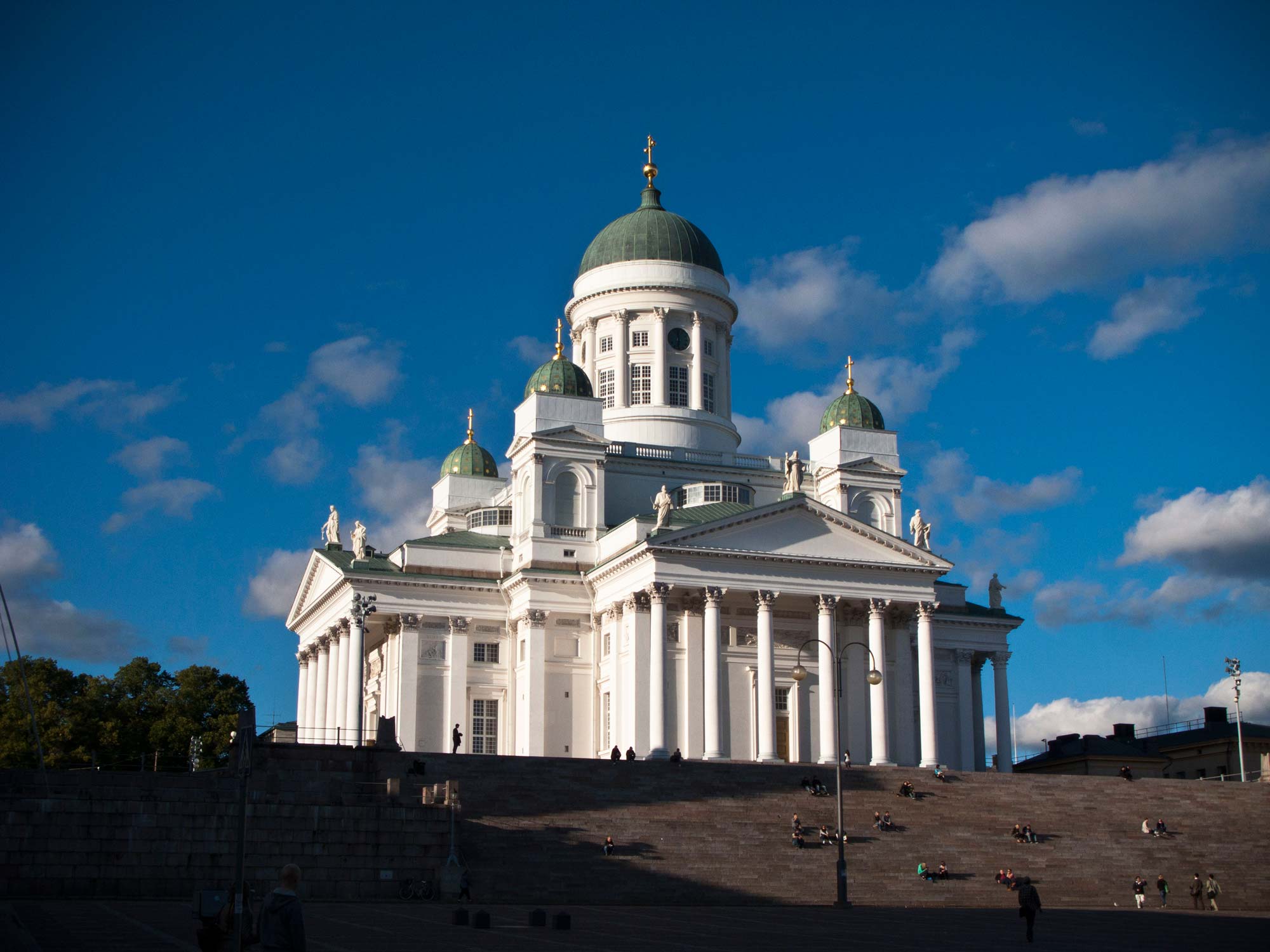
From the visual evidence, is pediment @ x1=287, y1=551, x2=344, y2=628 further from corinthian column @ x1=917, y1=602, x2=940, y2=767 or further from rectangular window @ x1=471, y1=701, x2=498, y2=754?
corinthian column @ x1=917, y1=602, x2=940, y2=767

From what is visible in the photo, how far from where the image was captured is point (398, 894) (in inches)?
1532

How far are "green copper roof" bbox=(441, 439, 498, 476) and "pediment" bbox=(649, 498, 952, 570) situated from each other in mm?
22936

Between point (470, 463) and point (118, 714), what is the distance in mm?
22849

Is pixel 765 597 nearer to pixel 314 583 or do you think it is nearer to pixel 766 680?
pixel 766 680

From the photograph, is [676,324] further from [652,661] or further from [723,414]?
[652,661]

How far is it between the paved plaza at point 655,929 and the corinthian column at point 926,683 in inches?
797

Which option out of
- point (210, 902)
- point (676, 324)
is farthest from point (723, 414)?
point (210, 902)

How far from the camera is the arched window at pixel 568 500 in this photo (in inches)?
2564

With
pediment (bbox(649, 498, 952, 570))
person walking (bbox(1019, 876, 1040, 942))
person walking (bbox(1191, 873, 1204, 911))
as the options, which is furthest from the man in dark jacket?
pediment (bbox(649, 498, 952, 570))

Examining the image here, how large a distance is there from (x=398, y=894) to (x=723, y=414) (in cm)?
4059

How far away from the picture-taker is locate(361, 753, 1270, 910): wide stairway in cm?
4141

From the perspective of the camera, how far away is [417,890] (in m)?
38.7

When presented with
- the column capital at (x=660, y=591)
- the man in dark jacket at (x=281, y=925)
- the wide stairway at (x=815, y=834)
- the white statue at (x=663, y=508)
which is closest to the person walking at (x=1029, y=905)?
the wide stairway at (x=815, y=834)

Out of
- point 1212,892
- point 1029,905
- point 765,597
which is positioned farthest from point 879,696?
point 1029,905
